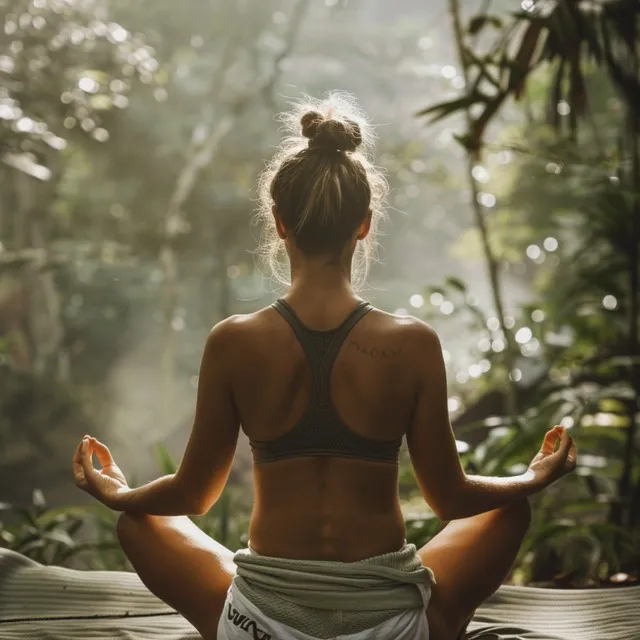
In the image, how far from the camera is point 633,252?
8.60 feet

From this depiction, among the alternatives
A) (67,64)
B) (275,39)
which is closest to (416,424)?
(67,64)

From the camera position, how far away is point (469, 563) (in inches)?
56.3

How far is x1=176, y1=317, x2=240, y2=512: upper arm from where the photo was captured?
1309 millimetres

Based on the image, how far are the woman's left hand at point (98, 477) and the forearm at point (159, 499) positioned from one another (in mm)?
16

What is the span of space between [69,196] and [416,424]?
702 cm

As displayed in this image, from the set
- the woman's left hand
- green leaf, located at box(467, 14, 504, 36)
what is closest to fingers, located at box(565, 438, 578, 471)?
the woman's left hand

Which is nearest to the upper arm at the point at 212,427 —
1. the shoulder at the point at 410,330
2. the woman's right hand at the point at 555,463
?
the shoulder at the point at 410,330

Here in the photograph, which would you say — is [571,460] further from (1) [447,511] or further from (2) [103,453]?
(2) [103,453]

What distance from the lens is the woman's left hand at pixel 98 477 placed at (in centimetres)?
143

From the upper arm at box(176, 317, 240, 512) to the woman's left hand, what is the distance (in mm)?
142

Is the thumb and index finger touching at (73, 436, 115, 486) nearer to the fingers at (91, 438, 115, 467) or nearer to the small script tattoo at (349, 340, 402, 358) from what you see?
the fingers at (91, 438, 115, 467)

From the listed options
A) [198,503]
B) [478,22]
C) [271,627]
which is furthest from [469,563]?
[478,22]

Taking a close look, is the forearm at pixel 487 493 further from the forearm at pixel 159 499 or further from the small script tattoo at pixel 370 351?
the forearm at pixel 159 499

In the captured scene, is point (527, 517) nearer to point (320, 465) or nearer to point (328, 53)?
point (320, 465)
